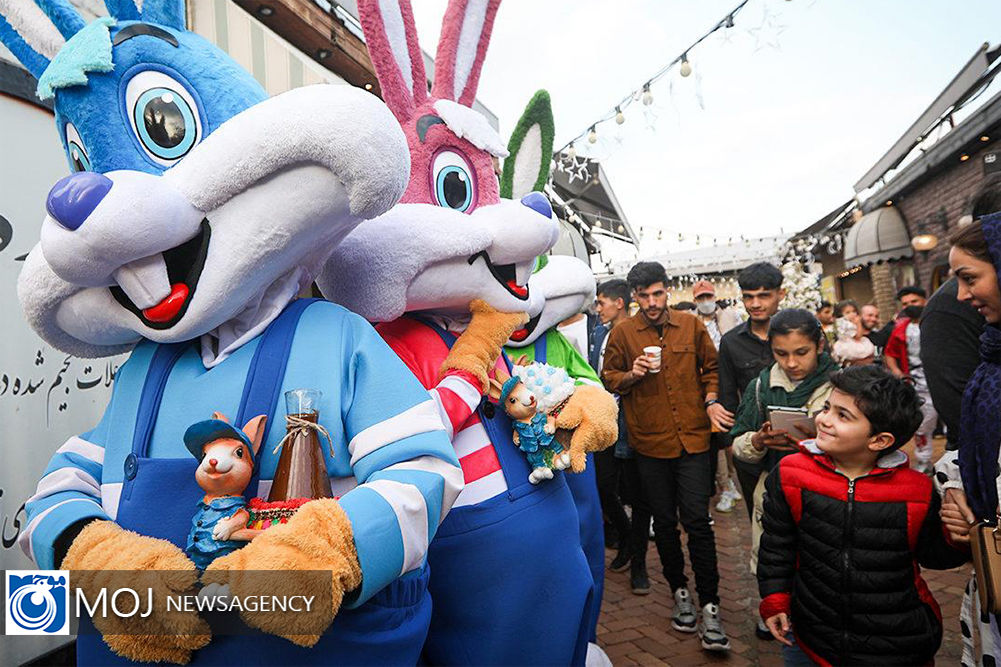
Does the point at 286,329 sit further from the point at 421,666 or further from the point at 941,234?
the point at 941,234

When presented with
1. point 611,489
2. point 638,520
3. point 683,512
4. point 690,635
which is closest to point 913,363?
point 611,489

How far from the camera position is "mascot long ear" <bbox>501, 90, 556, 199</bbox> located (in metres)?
2.30

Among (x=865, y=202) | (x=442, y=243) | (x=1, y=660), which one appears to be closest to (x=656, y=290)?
(x=442, y=243)

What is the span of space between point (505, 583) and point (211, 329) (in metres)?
1.01

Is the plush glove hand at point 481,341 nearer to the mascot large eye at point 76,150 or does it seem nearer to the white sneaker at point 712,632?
the mascot large eye at point 76,150

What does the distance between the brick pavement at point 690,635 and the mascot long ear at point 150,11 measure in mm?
3250

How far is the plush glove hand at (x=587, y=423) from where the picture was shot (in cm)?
184

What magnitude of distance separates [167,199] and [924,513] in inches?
89.3

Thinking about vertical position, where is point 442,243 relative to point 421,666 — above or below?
above

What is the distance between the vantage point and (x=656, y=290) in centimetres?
345

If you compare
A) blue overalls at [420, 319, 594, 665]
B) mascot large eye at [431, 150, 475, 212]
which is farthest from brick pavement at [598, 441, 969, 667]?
mascot large eye at [431, 150, 475, 212]

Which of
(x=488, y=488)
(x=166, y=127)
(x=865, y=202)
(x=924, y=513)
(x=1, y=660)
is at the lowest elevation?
(x=1, y=660)

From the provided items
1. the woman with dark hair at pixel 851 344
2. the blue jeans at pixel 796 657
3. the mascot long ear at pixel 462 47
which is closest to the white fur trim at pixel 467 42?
the mascot long ear at pixel 462 47

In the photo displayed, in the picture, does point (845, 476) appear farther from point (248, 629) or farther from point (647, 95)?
point (647, 95)
